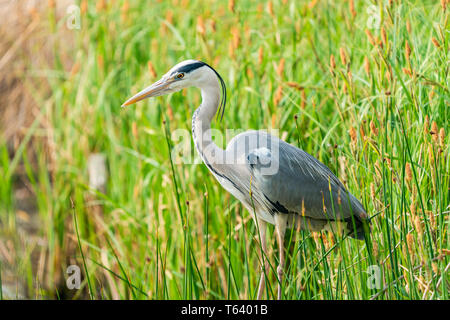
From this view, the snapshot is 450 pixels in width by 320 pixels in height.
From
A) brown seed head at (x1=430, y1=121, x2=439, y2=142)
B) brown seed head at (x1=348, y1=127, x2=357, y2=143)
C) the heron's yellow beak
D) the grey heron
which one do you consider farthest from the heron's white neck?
brown seed head at (x1=430, y1=121, x2=439, y2=142)

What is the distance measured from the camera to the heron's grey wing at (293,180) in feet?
7.88

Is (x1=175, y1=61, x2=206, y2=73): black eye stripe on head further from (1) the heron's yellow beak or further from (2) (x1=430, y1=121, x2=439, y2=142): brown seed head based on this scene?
(2) (x1=430, y1=121, x2=439, y2=142): brown seed head

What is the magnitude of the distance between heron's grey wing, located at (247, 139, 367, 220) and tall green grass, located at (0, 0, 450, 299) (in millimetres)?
109

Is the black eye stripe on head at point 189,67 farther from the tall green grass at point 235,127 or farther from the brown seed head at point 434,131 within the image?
the brown seed head at point 434,131

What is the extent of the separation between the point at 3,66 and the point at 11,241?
54.1 inches

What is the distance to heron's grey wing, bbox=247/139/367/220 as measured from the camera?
2.40m

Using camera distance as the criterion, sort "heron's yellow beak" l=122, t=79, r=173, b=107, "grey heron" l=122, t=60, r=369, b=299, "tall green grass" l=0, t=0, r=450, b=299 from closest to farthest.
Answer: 1. "tall green grass" l=0, t=0, r=450, b=299
2. "heron's yellow beak" l=122, t=79, r=173, b=107
3. "grey heron" l=122, t=60, r=369, b=299

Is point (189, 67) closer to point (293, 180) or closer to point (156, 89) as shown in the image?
point (156, 89)

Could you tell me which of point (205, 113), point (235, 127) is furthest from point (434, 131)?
point (235, 127)

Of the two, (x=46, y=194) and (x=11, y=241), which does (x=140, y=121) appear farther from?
(x=11, y=241)

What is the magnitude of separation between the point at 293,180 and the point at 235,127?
62 cm

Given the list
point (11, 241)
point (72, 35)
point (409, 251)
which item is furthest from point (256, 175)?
point (72, 35)

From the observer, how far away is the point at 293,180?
244 centimetres

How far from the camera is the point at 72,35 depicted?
4.46 meters
